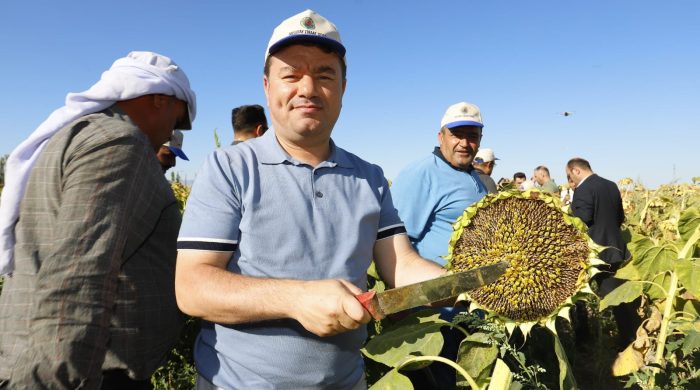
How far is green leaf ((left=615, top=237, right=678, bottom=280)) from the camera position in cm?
230

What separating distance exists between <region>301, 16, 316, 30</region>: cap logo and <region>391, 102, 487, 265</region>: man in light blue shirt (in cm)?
170

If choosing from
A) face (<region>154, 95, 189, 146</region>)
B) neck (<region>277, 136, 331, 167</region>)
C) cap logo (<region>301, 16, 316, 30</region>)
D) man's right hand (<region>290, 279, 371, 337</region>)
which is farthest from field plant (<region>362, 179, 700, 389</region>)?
face (<region>154, 95, 189, 146</region>)

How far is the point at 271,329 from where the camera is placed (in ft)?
4.93

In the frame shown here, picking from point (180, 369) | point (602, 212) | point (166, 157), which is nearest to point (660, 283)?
point (180, 369)

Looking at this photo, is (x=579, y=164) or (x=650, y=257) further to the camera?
(x=579, y=164)

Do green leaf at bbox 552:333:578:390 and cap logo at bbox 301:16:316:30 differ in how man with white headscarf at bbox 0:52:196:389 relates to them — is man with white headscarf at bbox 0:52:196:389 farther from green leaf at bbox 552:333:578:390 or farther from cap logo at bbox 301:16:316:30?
green leaf at bbox 552:333:578:390

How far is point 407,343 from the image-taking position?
1593mm

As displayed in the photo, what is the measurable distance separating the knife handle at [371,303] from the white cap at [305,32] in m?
0.88

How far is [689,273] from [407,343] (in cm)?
132

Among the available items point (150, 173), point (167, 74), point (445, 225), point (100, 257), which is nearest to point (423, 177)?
point (445, 225)

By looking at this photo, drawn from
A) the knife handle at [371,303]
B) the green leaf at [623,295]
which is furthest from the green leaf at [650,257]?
the knife handle at [371,303]

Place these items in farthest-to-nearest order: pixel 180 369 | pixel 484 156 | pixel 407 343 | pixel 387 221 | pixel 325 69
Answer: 1. pixel 484 156
2. pixel 180 369
3. pixel 387 221
4. pixel 325 69
5. pixel 407 343

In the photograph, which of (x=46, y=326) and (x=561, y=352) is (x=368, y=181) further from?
(x=46, y=326)

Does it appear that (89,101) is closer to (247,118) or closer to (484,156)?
(247,118)
